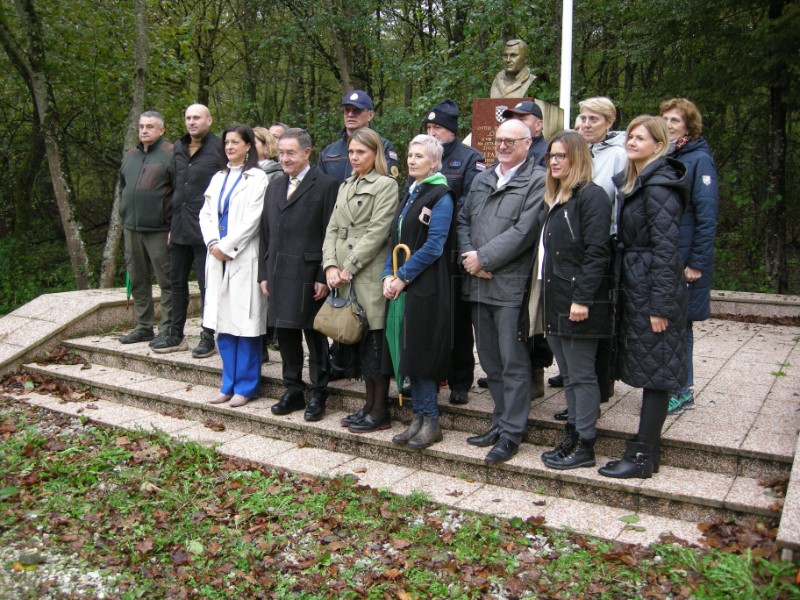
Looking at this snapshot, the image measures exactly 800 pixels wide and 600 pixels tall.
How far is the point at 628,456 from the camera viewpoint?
4.08 meters

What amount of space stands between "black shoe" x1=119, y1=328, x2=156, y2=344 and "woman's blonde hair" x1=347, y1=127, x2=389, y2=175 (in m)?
3.77

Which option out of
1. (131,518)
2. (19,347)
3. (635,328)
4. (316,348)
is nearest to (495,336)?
(635,328)

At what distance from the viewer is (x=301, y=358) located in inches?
217

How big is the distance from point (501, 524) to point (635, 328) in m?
1.28

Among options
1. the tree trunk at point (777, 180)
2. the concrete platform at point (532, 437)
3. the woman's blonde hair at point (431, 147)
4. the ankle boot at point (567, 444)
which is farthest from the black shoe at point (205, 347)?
the tree trunk at point (777, 180)

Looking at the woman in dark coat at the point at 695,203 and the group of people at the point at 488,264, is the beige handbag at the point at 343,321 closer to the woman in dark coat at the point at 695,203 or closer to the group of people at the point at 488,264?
the group of people at the point at 488,264

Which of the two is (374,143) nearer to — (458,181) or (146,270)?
(458,181)

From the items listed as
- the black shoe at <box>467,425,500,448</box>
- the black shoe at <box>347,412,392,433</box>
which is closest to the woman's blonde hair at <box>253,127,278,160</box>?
the black shoe at <box>347,412,392,433</box>

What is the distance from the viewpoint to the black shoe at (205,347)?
6.71m

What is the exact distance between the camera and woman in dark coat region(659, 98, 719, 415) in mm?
4586

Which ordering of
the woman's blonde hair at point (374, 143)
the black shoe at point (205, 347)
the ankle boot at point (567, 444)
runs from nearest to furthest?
the ankle boot at point (567, 444), the woman's blonde hair at point (374, 143), the black shoe at point (205, 347)

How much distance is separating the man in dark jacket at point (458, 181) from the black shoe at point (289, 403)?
1.17 metres

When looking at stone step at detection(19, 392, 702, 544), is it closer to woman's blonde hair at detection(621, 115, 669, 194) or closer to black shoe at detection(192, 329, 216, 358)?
black shoe at detection(192, 329, 216, 358)

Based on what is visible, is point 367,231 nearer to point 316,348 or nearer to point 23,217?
point 316,348
